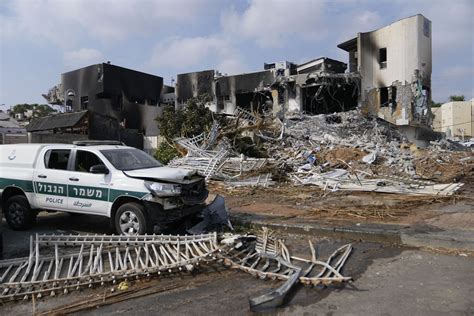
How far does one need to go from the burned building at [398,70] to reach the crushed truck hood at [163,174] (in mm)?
25542

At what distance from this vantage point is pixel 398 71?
101ft

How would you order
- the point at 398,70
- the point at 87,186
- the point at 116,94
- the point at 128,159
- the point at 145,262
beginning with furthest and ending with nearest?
the point at 116,94 → the point at 398,70 → the point at 128,159 → the point at 87,186 → the point at 145,262

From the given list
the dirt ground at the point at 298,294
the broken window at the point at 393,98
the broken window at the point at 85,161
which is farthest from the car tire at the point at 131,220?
the broken window at the point at 393,98

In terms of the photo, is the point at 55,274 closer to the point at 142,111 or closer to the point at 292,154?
the point at 292,154

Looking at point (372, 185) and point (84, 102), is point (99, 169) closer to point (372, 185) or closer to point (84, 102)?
point (372, 185)

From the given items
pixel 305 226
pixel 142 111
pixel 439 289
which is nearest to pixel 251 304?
pixel 439 289

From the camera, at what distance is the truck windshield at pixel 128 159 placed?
27.1 ft

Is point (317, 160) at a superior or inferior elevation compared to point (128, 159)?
inferior

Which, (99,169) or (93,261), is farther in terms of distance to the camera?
(99,169)

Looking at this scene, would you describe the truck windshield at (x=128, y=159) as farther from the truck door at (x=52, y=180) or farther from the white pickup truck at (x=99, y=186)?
the truck door at (x=52, y=180)

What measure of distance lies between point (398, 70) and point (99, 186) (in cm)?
2764

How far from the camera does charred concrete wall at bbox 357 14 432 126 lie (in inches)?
1188

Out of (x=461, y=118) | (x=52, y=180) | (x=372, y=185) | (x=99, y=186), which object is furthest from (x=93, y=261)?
(x=461, y=118)

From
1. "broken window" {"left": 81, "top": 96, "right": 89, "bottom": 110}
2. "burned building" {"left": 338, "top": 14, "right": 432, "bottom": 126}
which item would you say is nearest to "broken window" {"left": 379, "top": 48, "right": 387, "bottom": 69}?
"burned building" {"left": 338, "top": 14, "right": 432, "bottom": 126}
